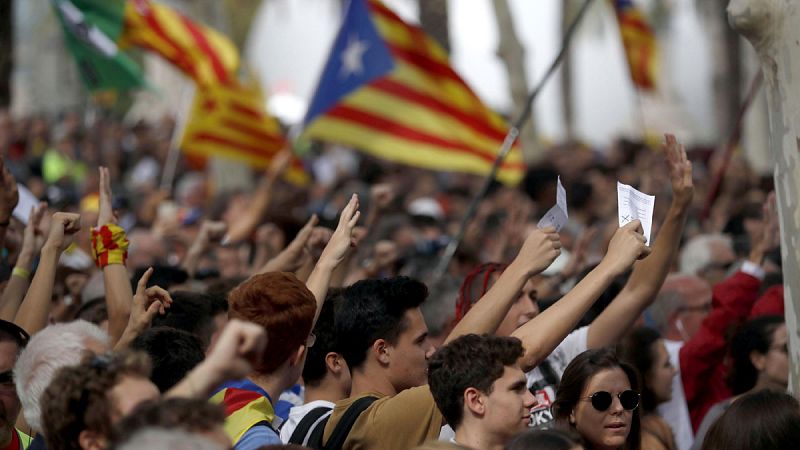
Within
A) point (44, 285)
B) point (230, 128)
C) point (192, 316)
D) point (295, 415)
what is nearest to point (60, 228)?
point (44, 285)

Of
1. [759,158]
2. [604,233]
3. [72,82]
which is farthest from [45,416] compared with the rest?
[72,82]

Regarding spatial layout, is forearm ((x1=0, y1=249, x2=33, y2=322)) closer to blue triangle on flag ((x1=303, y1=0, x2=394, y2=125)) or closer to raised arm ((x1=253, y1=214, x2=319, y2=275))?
raised arm ((x1=253, y1=214, x2=319, y2=275))

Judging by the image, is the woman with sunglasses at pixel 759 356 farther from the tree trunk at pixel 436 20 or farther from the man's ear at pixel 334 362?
the tree trunk at pixel 436 20

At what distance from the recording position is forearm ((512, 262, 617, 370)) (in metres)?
5.07

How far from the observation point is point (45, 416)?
388 centimetres

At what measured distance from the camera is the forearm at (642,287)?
609 cm

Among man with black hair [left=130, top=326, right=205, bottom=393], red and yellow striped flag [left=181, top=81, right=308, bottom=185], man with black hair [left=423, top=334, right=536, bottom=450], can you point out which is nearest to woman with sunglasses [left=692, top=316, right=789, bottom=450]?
man with black hair [left=423, top=334, right=536, bottom=450]

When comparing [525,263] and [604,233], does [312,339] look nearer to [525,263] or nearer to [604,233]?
[525,263]

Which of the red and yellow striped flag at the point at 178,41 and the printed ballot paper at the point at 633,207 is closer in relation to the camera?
the printed ballot paper at the point at 633,207

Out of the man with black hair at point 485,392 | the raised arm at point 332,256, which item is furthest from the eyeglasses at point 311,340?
the man with black hair at point 485,392

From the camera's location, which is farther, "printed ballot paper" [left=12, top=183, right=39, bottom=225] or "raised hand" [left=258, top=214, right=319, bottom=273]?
"printed ballot paper" [left=12, top=183, right=39, bottom=225]

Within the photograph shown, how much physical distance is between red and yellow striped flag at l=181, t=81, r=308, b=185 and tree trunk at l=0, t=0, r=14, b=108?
181 cm

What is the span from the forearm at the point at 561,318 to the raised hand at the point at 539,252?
5.2 inches

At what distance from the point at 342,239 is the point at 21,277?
59.8 inches
